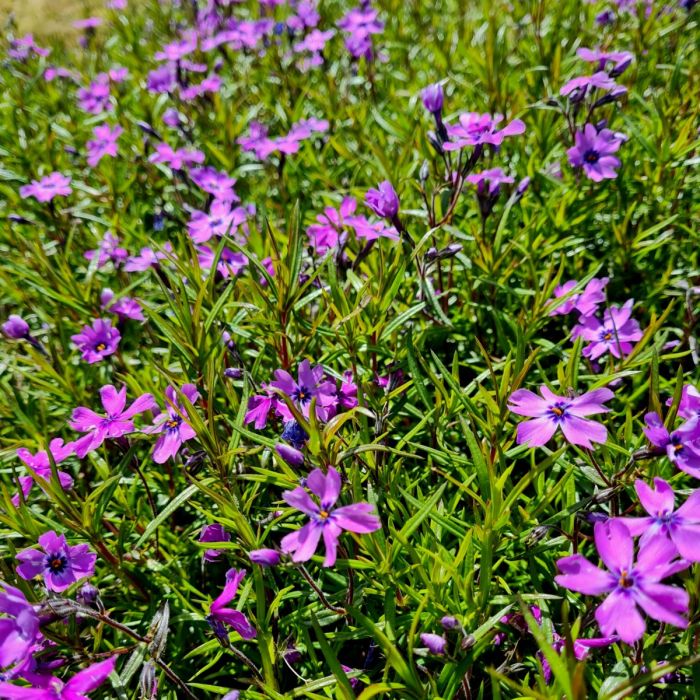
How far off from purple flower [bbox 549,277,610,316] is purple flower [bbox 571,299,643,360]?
0.16ft

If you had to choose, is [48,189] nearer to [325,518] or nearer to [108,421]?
[108,421]

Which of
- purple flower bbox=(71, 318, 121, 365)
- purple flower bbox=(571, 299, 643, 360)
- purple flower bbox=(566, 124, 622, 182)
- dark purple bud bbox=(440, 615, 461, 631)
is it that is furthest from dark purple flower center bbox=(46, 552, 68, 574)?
purple flower bbox=(566, 124, 622, 182)

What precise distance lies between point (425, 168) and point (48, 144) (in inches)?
103

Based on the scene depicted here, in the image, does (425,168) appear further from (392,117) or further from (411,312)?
(392,117)

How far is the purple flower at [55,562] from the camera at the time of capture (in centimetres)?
162

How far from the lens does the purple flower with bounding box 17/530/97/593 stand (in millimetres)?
1621

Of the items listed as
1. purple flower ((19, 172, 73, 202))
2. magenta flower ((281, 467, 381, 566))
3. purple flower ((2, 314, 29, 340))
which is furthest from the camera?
Result: purple flower ((19, 172, 73, 202))

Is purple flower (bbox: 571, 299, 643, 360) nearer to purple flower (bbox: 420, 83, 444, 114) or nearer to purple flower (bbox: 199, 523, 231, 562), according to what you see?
purple flower (bbox: 420, 83, 444, 114)

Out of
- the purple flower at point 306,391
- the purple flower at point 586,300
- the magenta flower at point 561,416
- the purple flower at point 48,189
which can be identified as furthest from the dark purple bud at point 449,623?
the purple flower at point 48,189

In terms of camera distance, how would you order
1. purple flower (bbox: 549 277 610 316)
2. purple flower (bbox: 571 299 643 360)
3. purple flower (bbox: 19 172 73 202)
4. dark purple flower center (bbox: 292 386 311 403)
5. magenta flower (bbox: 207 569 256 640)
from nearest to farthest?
magenta flower (bbox: 207 569 256 640) → dark purple flower center (bbox: 292 386 311 403) → purple flower (bbox: 571 299 643 360) → purple flower (bbox: 549 277 610 316) → purple flower (bbox: 19 172 73 202)

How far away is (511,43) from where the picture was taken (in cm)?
429

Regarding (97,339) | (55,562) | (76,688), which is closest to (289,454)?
(76,688)

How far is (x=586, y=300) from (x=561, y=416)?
79 cm

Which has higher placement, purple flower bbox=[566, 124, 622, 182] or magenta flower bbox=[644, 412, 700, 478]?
purple flower bbox=[566, 124, 622, 182]
